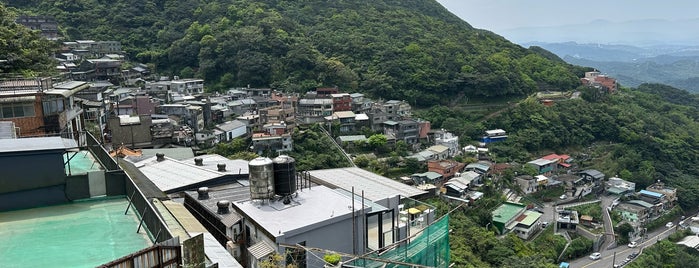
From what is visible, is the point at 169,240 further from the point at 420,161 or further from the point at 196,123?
the point at 420,161

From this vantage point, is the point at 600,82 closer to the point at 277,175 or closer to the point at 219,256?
the point at 277,175

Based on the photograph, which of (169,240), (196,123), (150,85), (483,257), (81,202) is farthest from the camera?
(150,85)

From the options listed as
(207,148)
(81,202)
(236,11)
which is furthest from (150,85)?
(81,202)

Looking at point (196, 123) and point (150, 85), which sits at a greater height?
point (150, 85)

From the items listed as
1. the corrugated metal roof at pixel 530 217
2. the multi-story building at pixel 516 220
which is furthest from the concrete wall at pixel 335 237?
the corrugated metal roof at pixel 530 217

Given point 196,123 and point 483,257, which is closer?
point 483,257

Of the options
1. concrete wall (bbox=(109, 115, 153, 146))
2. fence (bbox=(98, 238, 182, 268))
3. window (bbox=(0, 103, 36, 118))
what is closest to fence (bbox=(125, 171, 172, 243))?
fence (bbox=(98, 238, 182, 268))

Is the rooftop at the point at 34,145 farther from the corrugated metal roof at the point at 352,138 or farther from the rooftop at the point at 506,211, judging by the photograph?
the corrugated metal roof at the point at 352,138
